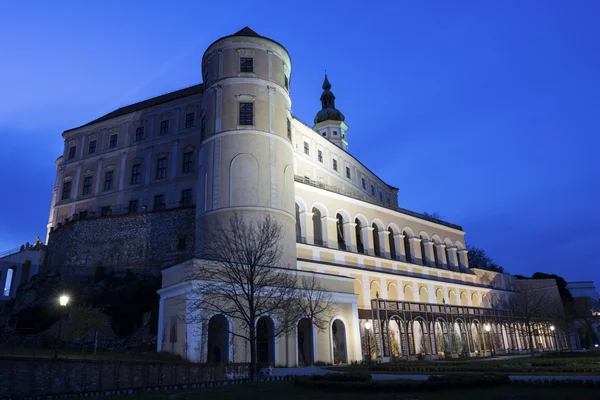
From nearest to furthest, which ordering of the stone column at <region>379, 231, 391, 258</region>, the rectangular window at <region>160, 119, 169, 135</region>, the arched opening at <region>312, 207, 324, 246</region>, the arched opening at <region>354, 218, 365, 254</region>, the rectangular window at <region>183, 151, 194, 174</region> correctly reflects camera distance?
the arched opening at <region>312, 207, 324, 246</region> → the arched opening at <region>354, 218, 365, 254</region> → the stone column at <region>379, 231, 391, 258</region> → the rectangular window at <region>183, 151, 194, 174</region> → the rectangular window at <region>160, 119, 169, 135</region>

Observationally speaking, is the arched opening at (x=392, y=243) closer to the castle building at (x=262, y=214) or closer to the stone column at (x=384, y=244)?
the castle building at (x=262, y=214)

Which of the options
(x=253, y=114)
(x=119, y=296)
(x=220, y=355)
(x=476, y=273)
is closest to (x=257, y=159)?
(x=253, y=114)

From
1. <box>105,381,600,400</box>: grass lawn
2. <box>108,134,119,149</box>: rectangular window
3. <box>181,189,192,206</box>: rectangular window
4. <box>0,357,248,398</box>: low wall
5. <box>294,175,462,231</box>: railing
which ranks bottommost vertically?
<box>105,381,600,400</box>: grass lawn

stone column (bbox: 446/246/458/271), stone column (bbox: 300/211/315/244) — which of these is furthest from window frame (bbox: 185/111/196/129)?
stone column (bbox: 446/246/458/271)

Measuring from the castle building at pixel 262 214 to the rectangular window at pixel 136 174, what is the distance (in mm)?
127

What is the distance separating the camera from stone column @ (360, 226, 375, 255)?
146 ft

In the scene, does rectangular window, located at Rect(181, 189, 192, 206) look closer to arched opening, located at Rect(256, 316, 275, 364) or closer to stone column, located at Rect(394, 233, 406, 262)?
arched opening, located at Rect(256, 316, 275, 364)

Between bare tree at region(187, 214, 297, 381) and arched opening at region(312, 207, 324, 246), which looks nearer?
bare tree at region(187, 214, 297, 381)

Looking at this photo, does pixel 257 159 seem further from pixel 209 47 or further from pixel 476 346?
pixel 476 346

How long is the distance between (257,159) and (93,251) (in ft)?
70.1

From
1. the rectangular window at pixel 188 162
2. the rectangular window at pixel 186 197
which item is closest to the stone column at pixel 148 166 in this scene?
the rectangular window at pixel 188 162

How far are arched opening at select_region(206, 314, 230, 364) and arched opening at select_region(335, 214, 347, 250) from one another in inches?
656

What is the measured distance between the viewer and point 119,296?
124 ft

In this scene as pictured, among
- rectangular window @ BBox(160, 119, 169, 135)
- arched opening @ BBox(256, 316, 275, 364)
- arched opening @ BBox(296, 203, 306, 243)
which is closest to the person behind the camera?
arched opening @ BBox(256, 316, 275, 364)
